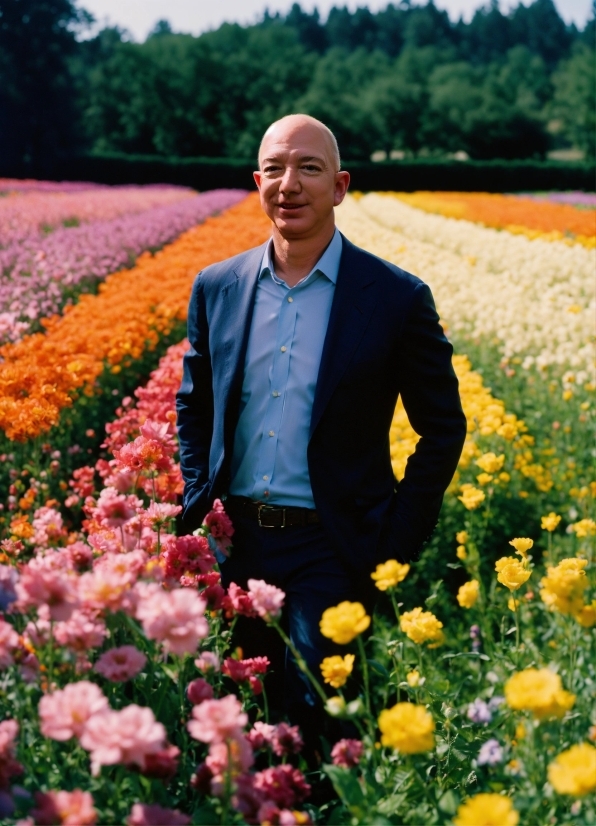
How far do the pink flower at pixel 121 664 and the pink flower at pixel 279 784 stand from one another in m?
0.28

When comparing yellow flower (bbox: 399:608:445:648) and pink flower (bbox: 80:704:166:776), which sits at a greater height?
pink flower (bbox: 80:704:166:776)

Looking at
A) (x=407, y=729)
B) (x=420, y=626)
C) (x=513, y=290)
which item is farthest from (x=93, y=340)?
(x=407, y=729)

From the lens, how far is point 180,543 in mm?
2129

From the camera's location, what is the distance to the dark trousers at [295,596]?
2.34m

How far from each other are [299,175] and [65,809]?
1.77 m

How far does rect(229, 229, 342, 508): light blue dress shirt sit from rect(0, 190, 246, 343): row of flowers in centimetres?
241

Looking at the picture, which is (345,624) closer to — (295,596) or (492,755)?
(492,755)

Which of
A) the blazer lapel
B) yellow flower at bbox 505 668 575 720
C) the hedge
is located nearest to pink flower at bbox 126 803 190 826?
yellow flower at bbox 505 668 575 720

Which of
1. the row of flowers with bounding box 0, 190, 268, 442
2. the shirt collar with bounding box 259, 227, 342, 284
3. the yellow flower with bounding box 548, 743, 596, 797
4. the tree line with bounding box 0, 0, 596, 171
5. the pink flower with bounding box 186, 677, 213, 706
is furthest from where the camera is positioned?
the tree line with bounding box 0, 0, 596, 171

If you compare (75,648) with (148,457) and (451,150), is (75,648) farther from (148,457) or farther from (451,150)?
(451,150)

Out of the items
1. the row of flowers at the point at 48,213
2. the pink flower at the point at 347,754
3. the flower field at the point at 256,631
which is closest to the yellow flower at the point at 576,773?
the flower field at the point at 256,631

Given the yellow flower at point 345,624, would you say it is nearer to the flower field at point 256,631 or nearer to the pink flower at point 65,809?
the flower field at point 256,631

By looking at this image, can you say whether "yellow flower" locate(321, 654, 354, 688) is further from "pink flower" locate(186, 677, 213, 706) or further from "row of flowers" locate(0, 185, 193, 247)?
"row of flowers" locate(0, 185, 193, 247)

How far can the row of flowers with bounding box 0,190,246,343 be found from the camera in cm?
780
